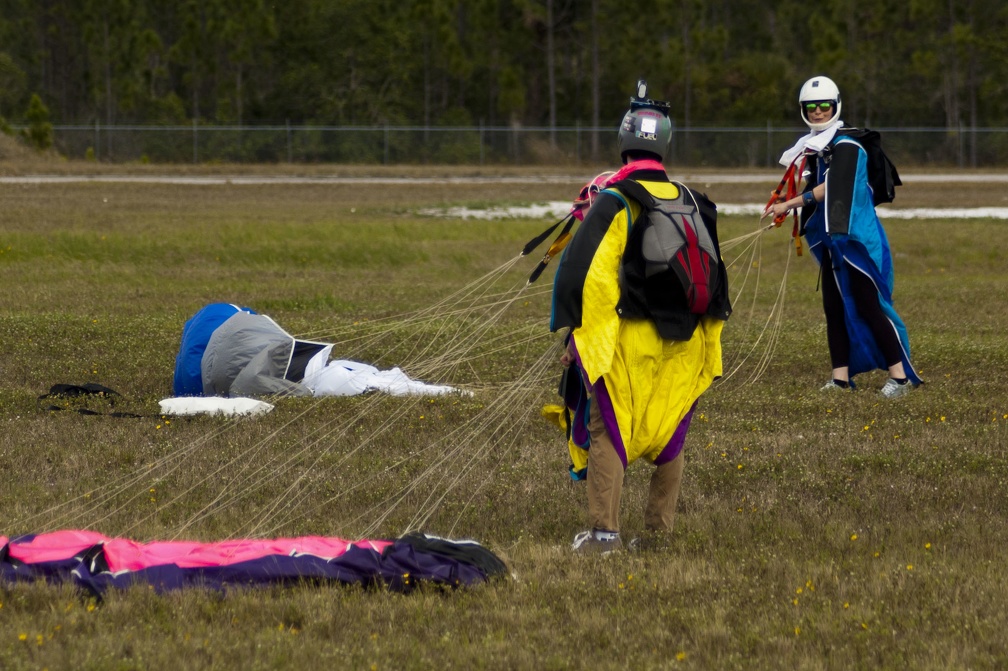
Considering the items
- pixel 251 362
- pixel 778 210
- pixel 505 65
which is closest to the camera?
pixel 778 210

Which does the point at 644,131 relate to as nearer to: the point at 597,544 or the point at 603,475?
the point at 603,475

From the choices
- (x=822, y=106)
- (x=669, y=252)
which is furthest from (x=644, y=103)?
(x=822, y=106)

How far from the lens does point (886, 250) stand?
27.9ft

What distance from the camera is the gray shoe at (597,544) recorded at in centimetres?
531

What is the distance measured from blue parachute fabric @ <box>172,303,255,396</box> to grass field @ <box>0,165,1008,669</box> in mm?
269

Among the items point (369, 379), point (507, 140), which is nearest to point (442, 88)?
point (507, 140)

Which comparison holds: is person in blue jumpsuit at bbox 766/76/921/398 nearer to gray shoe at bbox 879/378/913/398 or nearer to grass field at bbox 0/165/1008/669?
gray shoe at bbox 879/378/913/398

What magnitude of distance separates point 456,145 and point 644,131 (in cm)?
3847

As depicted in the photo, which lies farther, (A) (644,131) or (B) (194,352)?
(B) (194,352)

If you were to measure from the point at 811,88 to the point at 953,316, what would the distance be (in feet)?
18.5

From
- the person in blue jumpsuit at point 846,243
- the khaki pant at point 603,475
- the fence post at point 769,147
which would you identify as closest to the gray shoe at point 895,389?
the person in blue jumpsuit at point 846,243

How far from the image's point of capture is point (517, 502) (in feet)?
20.7

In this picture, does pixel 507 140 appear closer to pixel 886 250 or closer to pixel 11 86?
pixel 11 86

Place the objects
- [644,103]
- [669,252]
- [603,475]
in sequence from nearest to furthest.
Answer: [669,252] → [603,475] → [644,103]
